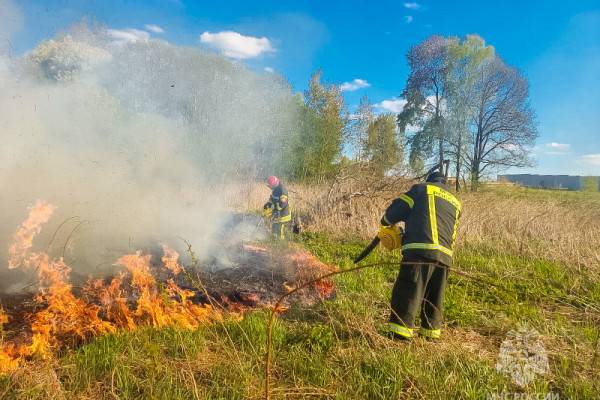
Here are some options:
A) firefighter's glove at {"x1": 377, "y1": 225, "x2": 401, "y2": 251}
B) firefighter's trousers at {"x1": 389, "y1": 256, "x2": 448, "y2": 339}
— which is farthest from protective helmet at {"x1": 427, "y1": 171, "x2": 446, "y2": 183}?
firefighter's trousers at {"x1": 389, "y1": 256, "x2": 448, "y2": 339}

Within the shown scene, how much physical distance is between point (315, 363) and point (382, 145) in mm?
21853

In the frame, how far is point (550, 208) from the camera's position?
33.3 feet

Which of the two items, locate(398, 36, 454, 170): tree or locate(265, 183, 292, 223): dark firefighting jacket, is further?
locate(398, 36, 454, 170): tree

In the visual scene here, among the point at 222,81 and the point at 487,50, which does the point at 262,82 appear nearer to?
the point at 222,81

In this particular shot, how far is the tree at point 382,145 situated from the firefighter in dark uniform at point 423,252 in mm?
7564

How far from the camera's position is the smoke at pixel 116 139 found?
6.90 meters

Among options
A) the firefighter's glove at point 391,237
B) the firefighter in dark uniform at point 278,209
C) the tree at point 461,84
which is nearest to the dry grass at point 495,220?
the firefighter in dark uniform at point 278,209

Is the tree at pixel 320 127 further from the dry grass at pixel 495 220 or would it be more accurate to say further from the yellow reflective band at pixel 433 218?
the yellow reflective band at pixel 433 218

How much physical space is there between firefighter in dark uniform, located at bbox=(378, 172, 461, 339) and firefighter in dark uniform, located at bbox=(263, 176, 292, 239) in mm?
6133

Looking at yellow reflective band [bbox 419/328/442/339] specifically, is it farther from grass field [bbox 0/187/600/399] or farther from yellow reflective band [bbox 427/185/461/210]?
yellow reflective band [bbox 427/185/461/210]

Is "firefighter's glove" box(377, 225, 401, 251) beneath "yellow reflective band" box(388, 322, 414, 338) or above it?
above

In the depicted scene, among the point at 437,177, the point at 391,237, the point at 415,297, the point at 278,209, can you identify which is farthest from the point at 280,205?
the point at 415,297

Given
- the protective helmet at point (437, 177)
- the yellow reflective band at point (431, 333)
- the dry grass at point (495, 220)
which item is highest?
the protective helmet at point (437, 177)

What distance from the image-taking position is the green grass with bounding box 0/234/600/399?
2695mm
